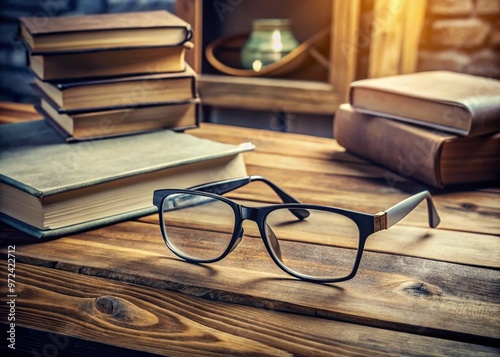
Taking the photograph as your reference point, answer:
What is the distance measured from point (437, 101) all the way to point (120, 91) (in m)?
0.54

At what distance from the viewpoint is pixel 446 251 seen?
791 mm

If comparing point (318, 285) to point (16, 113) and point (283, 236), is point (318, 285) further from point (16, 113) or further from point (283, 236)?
point (16, 113)

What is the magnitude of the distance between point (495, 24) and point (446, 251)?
3.78 feet

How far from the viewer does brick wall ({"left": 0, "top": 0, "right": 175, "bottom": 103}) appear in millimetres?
2306

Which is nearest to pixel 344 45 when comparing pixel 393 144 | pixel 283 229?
pixel 393 144

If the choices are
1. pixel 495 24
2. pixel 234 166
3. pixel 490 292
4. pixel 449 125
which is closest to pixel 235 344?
pixel 490 292

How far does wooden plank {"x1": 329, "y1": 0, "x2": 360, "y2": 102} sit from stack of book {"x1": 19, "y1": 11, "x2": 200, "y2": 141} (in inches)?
33.1

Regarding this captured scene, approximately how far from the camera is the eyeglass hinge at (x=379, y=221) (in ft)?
2.28

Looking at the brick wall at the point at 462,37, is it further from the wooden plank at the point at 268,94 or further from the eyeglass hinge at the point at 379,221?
the eyeglass hinge at the point at 379,221

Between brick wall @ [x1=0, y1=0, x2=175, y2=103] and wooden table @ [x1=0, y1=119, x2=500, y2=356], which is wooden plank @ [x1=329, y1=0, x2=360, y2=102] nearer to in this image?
brick wall @ [x1=0, y1=0, x2=175, y2=103]

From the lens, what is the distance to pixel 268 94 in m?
1.99

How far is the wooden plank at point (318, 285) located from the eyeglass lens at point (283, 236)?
2cm

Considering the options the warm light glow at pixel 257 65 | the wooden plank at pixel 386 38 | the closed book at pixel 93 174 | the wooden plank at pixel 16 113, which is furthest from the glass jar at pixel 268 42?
the closed book at pixel 93 174

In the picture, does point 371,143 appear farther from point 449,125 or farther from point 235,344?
point 235,344
